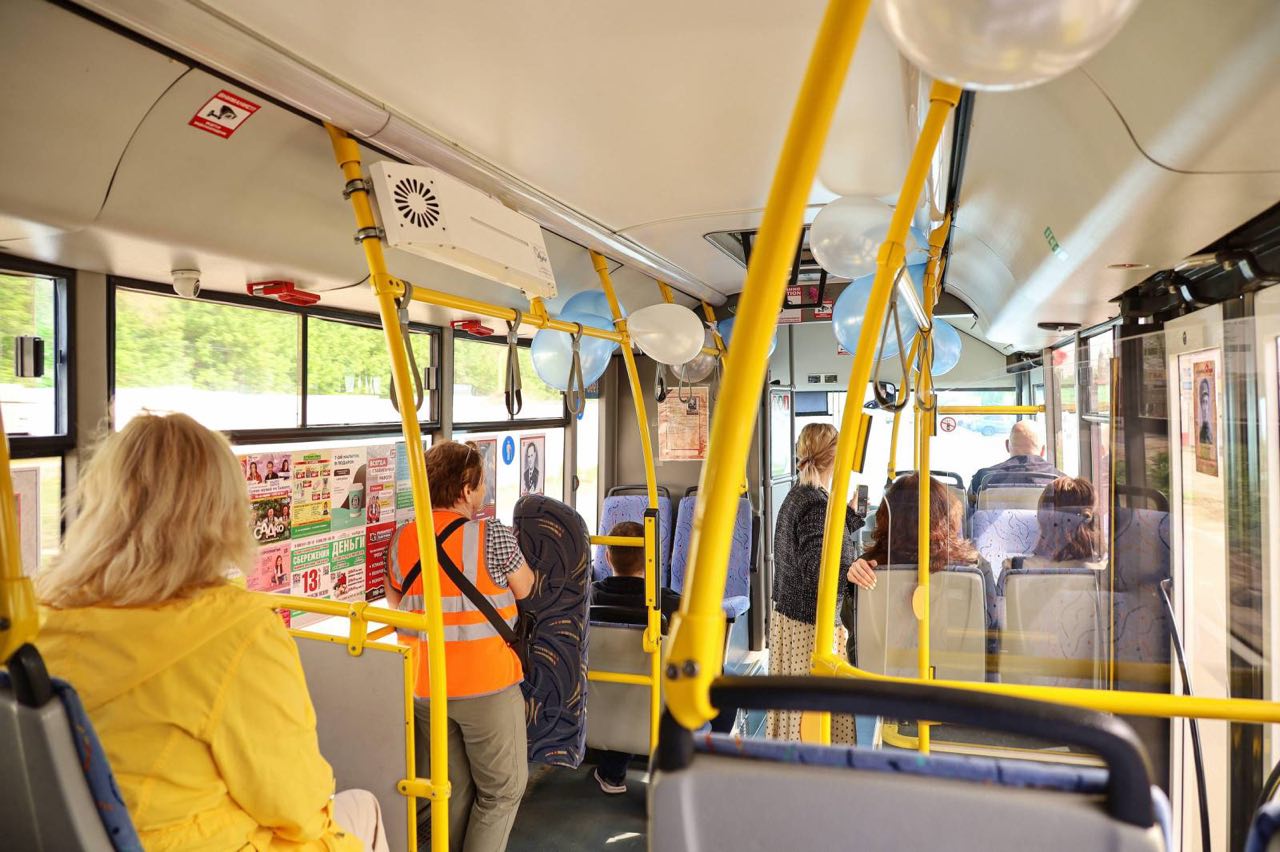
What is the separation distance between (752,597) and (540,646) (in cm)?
309

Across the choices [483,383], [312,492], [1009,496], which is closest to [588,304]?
[483,383]

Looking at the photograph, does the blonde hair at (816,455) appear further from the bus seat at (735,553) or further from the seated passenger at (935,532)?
the bus seat at (735,553)

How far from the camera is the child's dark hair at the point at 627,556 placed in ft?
13.4

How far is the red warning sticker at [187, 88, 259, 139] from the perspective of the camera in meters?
1.89

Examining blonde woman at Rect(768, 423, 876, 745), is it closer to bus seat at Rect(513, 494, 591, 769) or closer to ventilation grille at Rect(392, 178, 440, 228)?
bus seat at Rect(513, 494, 591, 769)

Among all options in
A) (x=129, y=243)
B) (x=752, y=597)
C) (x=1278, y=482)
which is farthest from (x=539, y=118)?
(x=752, y=597)

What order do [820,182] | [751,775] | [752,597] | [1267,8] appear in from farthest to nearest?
[752,597], [820,182], [1267,8], [751,775]

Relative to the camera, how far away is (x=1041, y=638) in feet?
8.54

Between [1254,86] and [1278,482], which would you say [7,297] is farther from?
[1278,482]

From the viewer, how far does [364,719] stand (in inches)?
85.8

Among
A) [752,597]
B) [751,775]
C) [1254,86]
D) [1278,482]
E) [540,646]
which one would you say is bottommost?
[752,597]

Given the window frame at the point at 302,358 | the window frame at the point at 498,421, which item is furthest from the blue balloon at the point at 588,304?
the window frame at the point at 302,358

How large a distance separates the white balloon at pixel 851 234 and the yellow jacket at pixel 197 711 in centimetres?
220

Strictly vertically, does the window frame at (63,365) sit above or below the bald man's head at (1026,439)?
above
